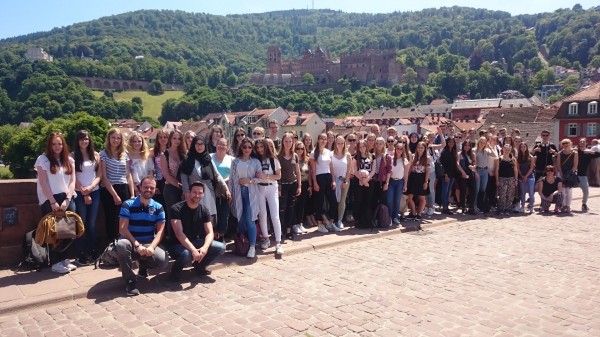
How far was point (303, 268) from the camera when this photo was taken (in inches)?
299

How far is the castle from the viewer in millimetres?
169000

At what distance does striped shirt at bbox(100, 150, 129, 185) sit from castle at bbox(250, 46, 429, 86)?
535ft

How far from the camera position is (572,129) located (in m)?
43.7

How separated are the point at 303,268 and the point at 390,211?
142 inches

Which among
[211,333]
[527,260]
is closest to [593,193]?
[527,260]

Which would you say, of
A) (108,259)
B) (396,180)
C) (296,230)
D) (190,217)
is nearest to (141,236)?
(190,217)

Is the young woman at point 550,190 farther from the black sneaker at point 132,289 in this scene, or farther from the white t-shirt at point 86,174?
the white t-shirt at point 86,174

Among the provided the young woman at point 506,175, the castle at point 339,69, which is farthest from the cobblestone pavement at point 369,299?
the castle at point 339,69

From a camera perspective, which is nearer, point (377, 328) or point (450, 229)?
point (377, 328)

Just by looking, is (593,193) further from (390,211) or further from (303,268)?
(303,268)

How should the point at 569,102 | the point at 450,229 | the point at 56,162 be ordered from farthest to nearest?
the point at 569,102 → the point at 450,229 → the point at 56,162

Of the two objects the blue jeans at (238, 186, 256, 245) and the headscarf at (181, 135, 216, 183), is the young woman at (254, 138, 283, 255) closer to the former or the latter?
the blue jeans at (238, 186, 256, 245)

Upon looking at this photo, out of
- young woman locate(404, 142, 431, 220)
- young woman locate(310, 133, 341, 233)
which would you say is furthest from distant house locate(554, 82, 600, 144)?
young woman locate(310, 133, 341, 233)

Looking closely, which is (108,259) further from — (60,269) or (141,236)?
(141,236)
